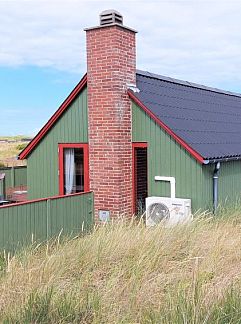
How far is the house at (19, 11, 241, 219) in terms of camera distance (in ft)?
34.9

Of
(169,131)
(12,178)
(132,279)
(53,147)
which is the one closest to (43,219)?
(53,147)

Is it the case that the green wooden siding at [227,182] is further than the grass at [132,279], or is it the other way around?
the green wooden siding at [227,182]

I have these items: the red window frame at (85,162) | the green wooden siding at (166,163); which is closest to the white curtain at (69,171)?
the red window frame at (85,162)

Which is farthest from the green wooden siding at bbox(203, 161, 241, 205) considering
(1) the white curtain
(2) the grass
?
(1) the white curtain

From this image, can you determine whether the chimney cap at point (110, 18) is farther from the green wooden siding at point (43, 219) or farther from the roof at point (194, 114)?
the green wooden siding at point (43, 219)

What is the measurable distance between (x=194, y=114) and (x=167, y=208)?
3593 mm

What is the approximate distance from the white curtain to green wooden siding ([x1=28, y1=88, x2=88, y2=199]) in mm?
317

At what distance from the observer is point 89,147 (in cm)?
1165

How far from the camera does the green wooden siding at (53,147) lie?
39.3 feet

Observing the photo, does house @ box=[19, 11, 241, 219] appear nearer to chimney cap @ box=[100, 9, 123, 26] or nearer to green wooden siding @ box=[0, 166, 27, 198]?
chimney cap @ box=[100, 9, 123, 26]

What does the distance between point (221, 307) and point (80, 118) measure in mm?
8045

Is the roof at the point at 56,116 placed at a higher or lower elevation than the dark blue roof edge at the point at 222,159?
higher

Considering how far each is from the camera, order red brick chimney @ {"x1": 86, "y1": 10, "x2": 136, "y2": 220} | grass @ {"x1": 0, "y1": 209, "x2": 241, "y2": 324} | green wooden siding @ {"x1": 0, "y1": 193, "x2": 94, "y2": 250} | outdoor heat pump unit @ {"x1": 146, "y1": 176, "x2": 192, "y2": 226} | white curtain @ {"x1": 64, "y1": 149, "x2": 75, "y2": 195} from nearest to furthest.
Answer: grass @ {"x1": 0, "y1": 209, "x2": 241, "y2": 324} → green wooden siding @ {"x1": 0, "y1": 193, "x2": 94, "y2": 250} → outdoor heat pump unit @ {"x1": 146, "y1": 176, "x2": 192, "y2": 226} → red brick chimney @ {"x1": 86, "y1": 10, "x2": 136, "y2": 220} → white curtain @ {"x1": 64, "y1": 149, "x2": 75, "y2": 195}

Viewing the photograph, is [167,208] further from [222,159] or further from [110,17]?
[110,17]
